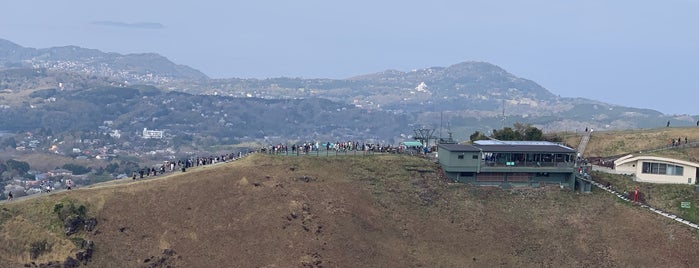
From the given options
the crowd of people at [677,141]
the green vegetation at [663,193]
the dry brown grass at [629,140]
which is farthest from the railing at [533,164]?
the crowd of people at [677,141]

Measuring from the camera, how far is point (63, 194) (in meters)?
61.1

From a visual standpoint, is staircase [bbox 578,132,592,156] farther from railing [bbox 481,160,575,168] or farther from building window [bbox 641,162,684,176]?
railing [bbox 481,160,575,168]

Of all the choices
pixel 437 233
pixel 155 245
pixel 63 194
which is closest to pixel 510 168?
pixel 437 233

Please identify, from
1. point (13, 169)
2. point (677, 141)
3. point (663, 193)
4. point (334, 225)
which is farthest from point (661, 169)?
point (13, 169)

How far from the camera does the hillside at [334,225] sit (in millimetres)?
55906

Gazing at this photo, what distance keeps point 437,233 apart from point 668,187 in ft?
91.0

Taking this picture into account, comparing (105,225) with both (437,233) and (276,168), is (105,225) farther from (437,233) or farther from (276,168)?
(437,233)

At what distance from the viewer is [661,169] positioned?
74.3 metres

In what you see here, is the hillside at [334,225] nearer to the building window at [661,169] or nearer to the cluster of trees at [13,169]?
the building window at [661,169]

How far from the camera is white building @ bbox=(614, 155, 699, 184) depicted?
240 ft

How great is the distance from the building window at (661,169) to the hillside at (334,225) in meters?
7.64

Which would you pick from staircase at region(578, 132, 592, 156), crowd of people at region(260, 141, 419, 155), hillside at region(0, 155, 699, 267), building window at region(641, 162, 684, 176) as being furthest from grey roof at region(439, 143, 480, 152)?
staircase at region(578, 132, 592, 156)

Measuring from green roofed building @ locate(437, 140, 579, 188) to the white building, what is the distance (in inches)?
273

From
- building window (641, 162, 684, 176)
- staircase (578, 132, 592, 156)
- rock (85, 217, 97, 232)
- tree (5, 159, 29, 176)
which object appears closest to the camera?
rock (85, 217, 97, 232)
